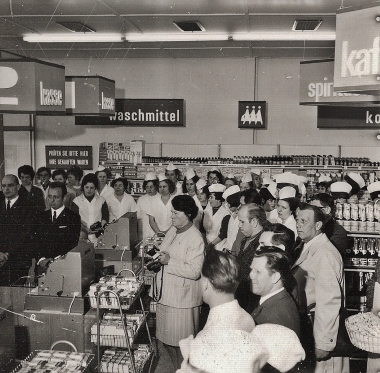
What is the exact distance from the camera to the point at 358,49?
2.98 m

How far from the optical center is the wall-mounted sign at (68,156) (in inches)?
420

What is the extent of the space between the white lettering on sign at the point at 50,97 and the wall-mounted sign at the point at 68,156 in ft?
17.3

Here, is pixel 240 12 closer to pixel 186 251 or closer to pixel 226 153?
pixel 186 251

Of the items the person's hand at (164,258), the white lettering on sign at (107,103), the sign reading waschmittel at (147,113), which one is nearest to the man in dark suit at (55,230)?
the person's hand at (164,258)

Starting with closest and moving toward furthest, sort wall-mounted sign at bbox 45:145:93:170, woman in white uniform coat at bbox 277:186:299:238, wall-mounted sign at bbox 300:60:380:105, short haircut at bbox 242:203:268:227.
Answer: short haircut at bbox 242:203:268:227 → woman in white uniform coat at bbox 277:186:299:238 → wall-mounted sign at bbox 300:60:380:105 → wall-mounted sign at bbox 45:145:93:170

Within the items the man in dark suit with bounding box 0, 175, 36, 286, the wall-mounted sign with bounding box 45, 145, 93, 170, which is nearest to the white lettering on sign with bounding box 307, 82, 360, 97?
the man in dark suit with bounding box 0, 175, 36, 286

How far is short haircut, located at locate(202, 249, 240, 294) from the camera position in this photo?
2377 mm

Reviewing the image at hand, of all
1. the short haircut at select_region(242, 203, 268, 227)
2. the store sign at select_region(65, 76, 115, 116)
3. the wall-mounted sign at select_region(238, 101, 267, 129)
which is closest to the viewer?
the short haircut at select_region(242, 203, 268, 227)

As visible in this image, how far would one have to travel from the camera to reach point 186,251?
3.99 m

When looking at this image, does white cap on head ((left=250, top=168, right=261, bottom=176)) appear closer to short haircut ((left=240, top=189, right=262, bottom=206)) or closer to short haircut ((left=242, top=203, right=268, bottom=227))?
short haircut ((left=240, top=189, right=262, bottom=206))

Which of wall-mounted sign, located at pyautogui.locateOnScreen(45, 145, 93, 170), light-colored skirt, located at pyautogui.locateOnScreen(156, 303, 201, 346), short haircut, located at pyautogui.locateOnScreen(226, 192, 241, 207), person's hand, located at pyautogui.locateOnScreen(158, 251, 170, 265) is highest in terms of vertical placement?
wall-mounted sign, located at pyautogui.locateOnScreen(45, 145, 93, 170)

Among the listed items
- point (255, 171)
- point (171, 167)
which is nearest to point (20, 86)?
point (171, 167)

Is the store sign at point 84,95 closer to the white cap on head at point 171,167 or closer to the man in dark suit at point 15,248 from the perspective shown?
the man in dark suit at point 15,248

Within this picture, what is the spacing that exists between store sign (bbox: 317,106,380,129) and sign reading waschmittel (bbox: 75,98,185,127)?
2.90 meters
